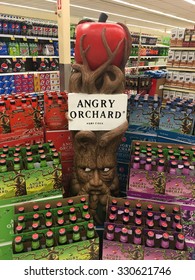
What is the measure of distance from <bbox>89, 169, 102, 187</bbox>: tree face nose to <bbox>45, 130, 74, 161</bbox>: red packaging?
1.53ft

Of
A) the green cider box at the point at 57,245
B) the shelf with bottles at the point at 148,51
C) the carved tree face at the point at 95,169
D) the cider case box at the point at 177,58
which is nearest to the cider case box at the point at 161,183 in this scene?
the carved tree face at the point at 95,169

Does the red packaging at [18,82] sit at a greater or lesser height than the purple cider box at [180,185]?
greater

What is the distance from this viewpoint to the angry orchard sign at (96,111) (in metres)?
1.46

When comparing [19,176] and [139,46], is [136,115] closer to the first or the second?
[19,176]

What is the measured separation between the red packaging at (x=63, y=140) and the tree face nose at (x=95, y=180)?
18.4 inches

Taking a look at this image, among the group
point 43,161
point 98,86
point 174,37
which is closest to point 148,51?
point 174,37

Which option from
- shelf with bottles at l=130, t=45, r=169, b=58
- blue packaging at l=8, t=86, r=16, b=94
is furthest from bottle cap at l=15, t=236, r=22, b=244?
shelf with bottles at l=130, t=45, r=169, b=58

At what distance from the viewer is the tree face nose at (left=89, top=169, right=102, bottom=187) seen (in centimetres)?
158

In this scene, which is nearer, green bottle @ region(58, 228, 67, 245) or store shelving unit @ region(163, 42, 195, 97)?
green bottle @ region(58, 228, 67, 245)

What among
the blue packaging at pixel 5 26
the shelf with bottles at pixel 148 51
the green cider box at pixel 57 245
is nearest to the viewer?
the green cider box at pixel 57 245

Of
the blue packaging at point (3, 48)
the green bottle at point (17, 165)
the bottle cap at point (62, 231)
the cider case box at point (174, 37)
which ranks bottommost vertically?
the bottle cap at point (62, 231)

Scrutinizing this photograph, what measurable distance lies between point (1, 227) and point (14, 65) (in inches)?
154

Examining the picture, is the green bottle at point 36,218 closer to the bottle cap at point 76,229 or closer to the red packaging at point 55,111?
the bottle cap at point 76,229

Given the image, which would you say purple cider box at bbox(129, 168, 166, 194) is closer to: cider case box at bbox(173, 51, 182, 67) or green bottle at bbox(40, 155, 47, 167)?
green bottle at bbox(40, 155, 47, 167)
